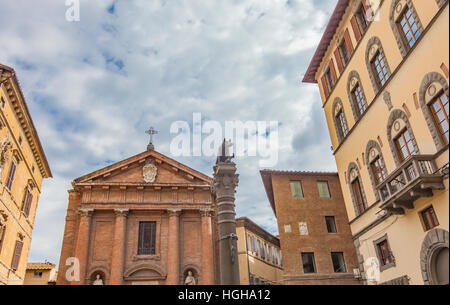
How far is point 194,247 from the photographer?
2608cm

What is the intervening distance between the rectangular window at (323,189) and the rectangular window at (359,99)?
1014 centimetres

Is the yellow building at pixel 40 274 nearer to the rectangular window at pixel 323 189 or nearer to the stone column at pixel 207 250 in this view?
the stone column at pixel 207 250

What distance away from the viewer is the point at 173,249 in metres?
25.2

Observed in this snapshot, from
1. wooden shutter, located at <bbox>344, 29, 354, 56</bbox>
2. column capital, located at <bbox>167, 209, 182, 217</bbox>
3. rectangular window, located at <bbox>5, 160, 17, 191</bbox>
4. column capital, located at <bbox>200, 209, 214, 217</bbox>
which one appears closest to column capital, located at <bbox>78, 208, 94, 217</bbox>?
rectangular window, located at <bbox>5, 160, 17, 191</bbox>

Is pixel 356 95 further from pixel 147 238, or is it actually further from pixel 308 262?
pixel 147 238

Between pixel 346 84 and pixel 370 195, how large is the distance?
596cm

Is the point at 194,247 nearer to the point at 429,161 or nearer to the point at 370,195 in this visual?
the point at 370,195

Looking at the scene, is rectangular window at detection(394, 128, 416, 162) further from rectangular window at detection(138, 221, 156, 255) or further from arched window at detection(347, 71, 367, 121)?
rectangular window at detection(138, 221, 156, 255)

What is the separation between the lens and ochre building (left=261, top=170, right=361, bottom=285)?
2395 centimetres

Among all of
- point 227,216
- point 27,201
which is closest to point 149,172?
point 27,201

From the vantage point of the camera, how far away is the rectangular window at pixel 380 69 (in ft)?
51.4

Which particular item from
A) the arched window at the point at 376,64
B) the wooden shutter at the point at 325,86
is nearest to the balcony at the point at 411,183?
the arched window at the point at 376,64

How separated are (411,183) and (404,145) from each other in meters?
2.68

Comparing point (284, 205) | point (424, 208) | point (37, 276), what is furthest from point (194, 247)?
point (37, 276)
